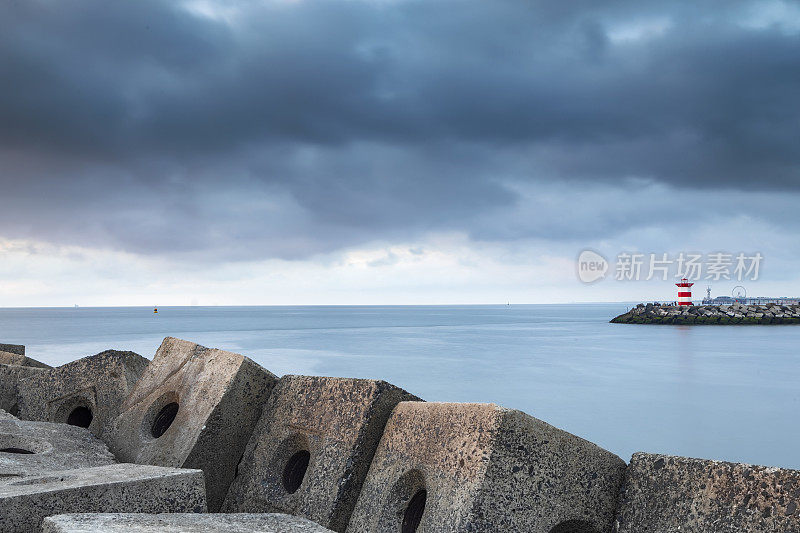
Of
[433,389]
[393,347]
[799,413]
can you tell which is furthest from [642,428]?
[393,347]

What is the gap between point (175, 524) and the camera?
97.0 inches

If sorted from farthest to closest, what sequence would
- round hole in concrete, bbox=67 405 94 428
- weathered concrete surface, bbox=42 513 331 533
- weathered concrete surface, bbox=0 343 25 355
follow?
weathered concrete surface, bbox=0 343 25 355 → round hole in concrete, bbox=67 405 94 428 → weathered concrete surface, bbox=42 513 331 533

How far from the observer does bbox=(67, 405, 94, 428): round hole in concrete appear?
5820 millimetres

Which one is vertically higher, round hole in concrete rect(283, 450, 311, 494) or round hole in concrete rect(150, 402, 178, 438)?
round hole in concrete rect(150, 402, 178, 438)

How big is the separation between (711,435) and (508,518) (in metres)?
10.8

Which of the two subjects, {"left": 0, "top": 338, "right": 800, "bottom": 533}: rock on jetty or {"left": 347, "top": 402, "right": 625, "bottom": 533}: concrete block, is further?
{"left": 347, "top": 402, "right": 625, "bottom": 533}: concrete block

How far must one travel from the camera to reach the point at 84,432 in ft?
16.5

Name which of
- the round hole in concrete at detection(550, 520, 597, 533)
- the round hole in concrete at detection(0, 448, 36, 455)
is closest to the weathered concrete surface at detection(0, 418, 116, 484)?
the round hole in concrete at detection(0, 448, 36, 455)

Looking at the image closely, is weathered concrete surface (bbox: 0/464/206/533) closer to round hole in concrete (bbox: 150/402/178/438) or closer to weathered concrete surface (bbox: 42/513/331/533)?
weathered concrete surface (bbox: 42/513/331/533)

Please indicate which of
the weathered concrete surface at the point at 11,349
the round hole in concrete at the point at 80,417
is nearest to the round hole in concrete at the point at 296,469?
the round hole in concrete at the point at 80,417

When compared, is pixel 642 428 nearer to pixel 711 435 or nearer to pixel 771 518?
pixel 711 435

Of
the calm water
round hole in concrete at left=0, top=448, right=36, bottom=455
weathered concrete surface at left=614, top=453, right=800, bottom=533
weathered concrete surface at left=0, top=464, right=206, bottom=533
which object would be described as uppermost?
weathered concrete surface at left=614, top=453, right=800, bottom=533

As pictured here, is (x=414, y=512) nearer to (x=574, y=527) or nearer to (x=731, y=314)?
(x=574, y=527)

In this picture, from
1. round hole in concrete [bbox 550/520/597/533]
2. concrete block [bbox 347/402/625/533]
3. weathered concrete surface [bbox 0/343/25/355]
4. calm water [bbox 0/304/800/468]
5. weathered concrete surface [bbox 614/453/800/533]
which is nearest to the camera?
weathered concrete surface [bbox 614/453/800/533]
